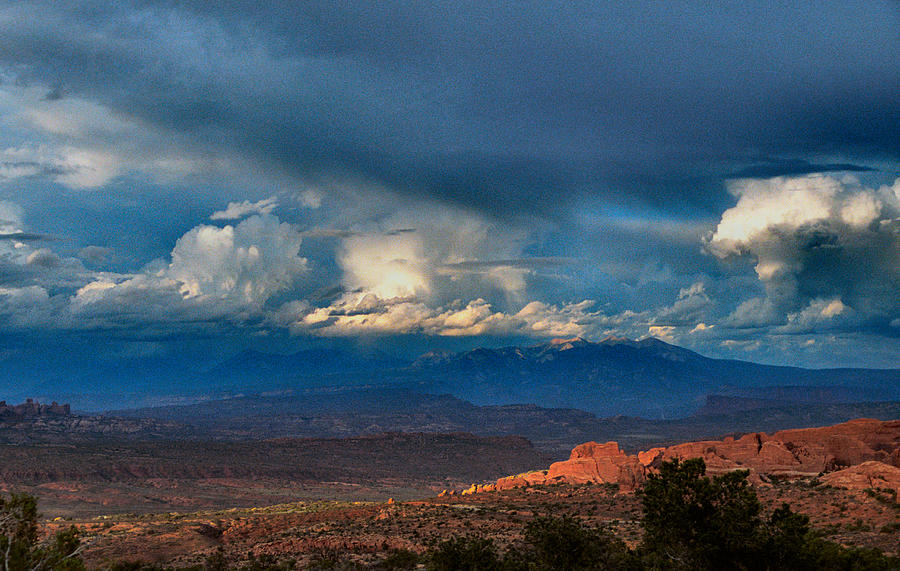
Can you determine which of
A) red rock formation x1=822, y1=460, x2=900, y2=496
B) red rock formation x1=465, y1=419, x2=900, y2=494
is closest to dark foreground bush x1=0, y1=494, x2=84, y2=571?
red rock formation x1=822, y1=460, x2=900, y2=496

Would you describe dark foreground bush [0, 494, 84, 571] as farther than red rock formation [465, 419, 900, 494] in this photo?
No

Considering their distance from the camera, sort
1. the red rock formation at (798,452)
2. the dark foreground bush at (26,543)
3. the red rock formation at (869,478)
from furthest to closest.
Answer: the red rock formation at (798,452) < the red rock formation at (869,478) < the dark foreground bush at (26,543)

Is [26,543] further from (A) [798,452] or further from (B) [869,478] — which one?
(A) [798,452]

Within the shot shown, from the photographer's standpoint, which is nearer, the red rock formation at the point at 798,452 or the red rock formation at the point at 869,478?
the red rock formation at the point at 869,478

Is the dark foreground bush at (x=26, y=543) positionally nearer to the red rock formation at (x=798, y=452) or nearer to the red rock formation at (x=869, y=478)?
the red rock formation at (x=869, y=478)

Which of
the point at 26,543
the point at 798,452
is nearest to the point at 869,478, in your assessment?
the point at 798,452

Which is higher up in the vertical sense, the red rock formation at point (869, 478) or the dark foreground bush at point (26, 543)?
the dark foreground bush at point (26, 543)

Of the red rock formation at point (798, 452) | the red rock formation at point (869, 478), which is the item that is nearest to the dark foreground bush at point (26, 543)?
the red rock formation at point (869, 478)

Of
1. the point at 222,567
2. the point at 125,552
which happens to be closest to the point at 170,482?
the point at 125,552

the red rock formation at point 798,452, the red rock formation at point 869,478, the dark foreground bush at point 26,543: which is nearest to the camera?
the dark foreground bush at point 26,543

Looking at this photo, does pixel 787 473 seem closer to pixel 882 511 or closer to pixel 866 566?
pixel 882 511

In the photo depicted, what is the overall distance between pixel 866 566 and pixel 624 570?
11226 mm

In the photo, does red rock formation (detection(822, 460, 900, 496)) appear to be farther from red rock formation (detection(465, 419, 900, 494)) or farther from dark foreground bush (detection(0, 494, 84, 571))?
dark foreground bush (detection(0, 494, 84, 571))

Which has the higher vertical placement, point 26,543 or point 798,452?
point 26,543
